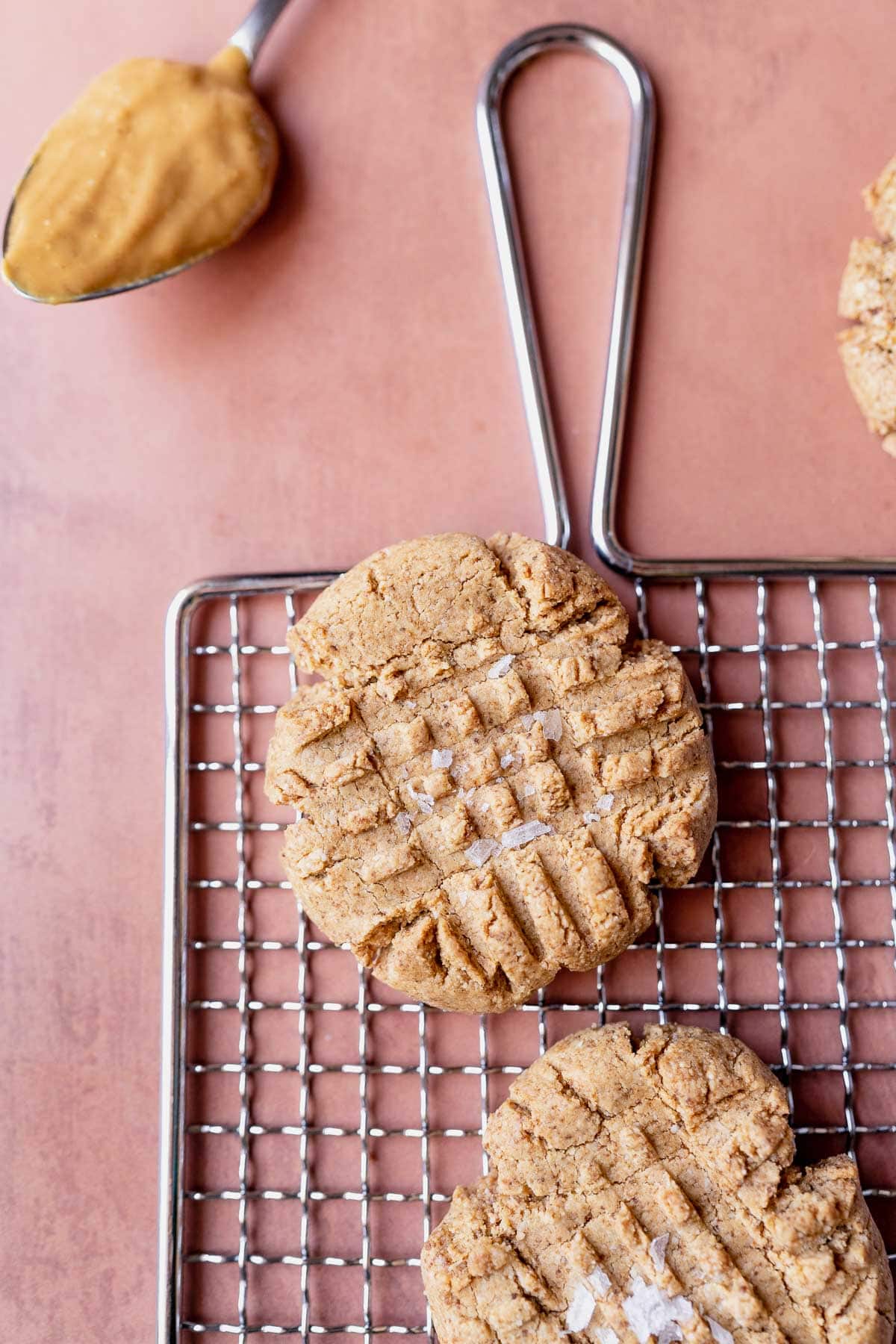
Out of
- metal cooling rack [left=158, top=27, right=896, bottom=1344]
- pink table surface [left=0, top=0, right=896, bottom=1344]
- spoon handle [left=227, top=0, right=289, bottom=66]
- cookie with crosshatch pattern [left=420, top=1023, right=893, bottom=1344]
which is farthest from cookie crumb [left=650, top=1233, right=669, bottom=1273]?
spoon handle [left=227, top=0, right=289, bottom=66]

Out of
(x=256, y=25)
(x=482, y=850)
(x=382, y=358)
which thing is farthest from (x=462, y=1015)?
(x=256, y=25)

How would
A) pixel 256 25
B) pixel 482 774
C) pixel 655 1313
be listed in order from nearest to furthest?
pixel 655 1313 → pixel 482 774 → pixel 256 25


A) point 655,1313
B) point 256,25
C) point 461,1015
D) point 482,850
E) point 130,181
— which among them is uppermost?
point 256,25

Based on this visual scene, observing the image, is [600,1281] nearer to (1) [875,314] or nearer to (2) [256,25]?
(1) [875,314]

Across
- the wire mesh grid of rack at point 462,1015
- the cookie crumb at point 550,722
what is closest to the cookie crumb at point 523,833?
the cookie crumb at point 550,722

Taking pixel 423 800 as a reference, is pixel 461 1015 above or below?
below

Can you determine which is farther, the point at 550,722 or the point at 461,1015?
the point at 461,1015
